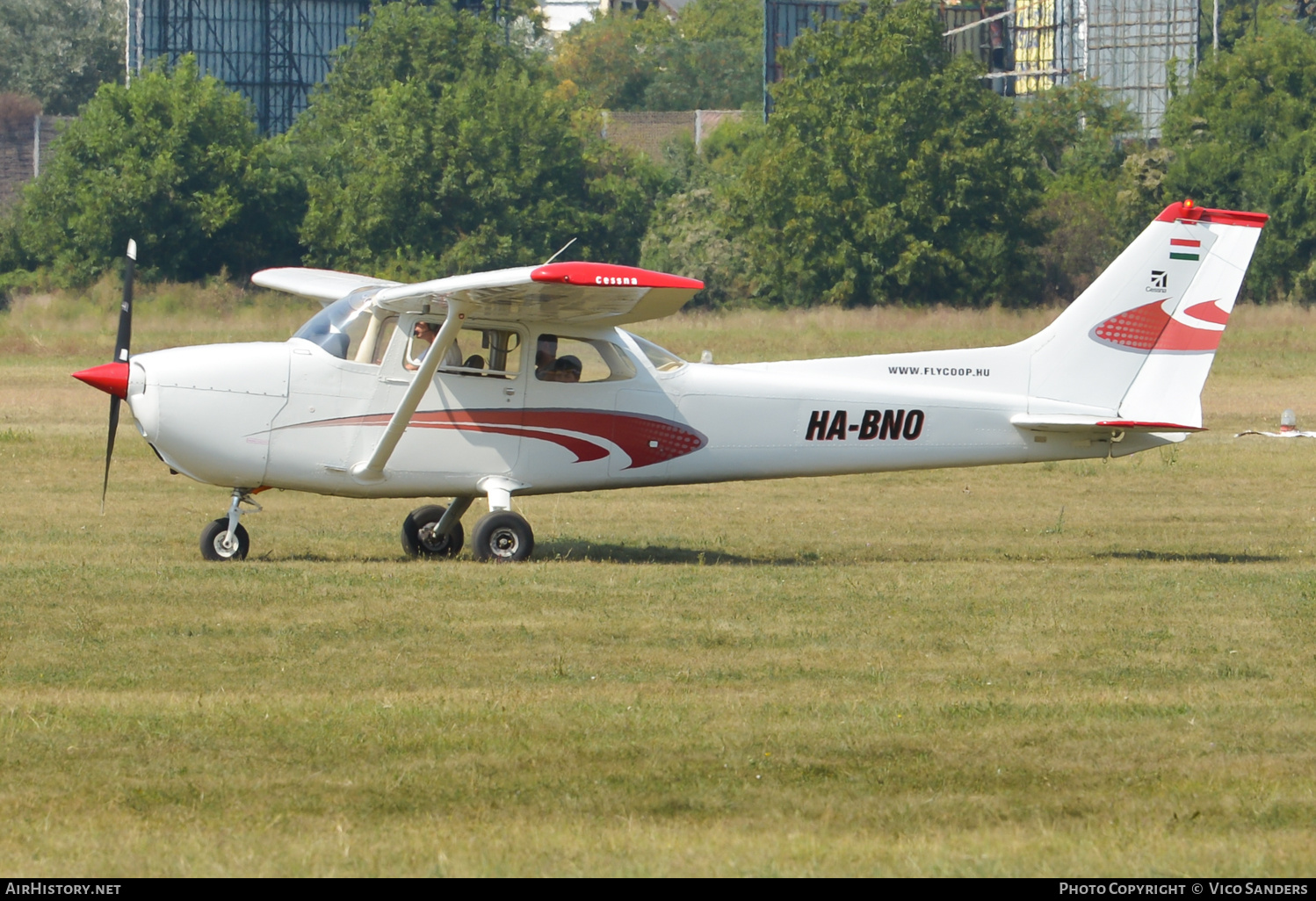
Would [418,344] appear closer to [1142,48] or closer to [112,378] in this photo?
[112,378]

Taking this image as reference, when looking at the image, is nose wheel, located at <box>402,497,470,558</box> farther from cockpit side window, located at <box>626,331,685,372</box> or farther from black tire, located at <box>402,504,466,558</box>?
cockpit side window, located at <box>626,331,685,372</box>

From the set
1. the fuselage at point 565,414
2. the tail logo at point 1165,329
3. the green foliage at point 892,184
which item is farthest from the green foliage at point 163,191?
the tail logo at point 1165,329

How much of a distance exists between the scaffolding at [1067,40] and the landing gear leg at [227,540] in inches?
2485

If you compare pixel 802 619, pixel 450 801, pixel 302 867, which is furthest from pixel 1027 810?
pixel 802 619

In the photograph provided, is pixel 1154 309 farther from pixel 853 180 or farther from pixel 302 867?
pixel 853 180

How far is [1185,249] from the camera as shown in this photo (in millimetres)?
13859

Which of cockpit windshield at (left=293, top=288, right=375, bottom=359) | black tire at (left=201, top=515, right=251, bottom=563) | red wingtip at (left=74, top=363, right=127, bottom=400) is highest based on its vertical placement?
cockpit windshield at (left=293, top=288, right=375, bottom=359)

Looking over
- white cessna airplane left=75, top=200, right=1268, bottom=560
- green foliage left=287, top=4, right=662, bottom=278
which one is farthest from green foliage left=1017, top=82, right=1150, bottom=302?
white cessna airplane left=75, top=200, right=1268, bottom=560

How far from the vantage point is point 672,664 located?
9.02 m

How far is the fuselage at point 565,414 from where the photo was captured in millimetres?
12578

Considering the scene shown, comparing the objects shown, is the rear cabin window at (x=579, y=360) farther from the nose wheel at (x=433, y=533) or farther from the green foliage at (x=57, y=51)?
the green foliage at (x=57, y=51)

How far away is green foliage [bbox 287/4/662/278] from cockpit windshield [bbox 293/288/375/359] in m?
42.3

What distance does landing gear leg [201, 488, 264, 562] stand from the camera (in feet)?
41.4

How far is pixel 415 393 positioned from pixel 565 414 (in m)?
1.28
